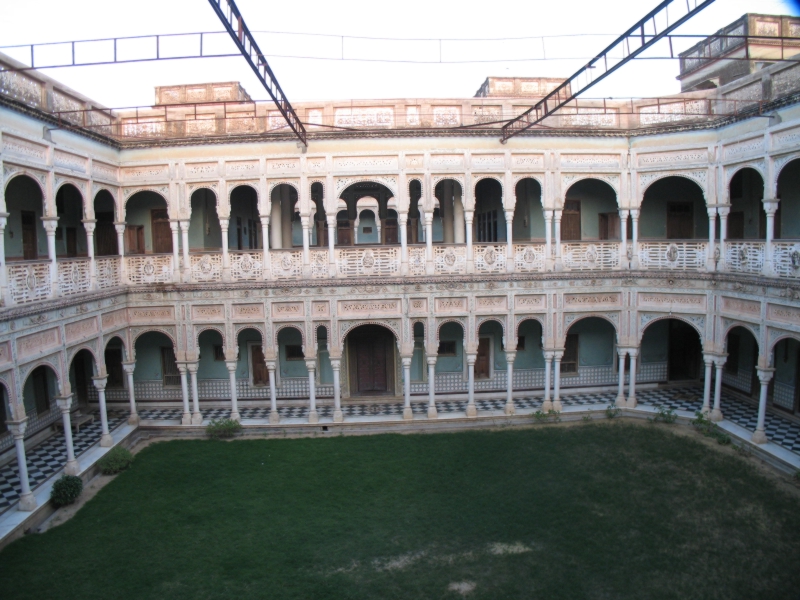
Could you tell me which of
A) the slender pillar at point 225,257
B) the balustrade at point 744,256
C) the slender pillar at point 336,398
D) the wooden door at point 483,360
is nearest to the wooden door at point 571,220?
the wooden door at point 483,360

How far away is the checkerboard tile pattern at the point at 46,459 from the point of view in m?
11.8

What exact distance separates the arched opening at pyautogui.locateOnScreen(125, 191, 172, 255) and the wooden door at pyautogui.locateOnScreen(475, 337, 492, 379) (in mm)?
9595

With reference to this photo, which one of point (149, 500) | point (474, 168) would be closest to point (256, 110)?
point (474, 168)

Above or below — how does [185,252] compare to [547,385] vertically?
above

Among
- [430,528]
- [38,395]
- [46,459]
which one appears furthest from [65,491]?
[430,528]

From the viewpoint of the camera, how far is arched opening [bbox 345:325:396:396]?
58.3 feet

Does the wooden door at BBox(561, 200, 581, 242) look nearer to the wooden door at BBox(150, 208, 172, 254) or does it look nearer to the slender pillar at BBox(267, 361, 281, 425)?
the slender pillar at BBox(267, 361, 281, 425)

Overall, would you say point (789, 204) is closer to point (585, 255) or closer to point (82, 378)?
point (585, 255)

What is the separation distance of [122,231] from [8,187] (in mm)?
2618

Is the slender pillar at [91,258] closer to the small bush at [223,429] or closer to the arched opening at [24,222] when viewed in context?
the arched opening at [24,222]

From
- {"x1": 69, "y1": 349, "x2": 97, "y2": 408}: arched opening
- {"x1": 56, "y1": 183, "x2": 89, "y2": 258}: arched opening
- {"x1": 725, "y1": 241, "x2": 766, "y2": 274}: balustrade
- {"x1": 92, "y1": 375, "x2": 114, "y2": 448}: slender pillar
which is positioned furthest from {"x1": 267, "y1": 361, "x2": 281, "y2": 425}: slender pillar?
{"x1": 725, "y1": 241, "x2": 766, "y2": 274}: balustrade

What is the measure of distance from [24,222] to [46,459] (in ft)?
18.1

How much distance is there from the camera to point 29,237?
45.4 feet

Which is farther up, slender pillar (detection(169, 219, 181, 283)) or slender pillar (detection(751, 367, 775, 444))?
slender pillar (detection(169, 219, 181, 283))
